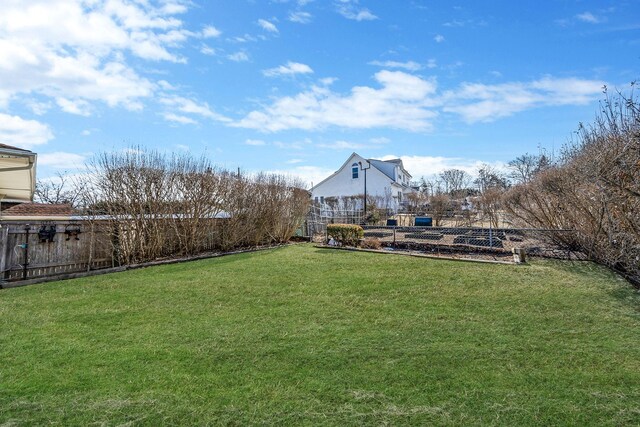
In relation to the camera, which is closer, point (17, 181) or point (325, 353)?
point (325, 353)

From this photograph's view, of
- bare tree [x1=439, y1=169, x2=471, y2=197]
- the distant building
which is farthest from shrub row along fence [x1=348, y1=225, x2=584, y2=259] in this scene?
bare tree [x1=439, y1=169, x2=471, y2=197]

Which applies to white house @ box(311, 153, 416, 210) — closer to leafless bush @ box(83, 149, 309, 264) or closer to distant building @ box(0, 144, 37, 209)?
leafless bush @ box(83, 149, 309, 264)

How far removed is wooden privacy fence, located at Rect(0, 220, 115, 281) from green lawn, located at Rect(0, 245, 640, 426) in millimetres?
→ 1030

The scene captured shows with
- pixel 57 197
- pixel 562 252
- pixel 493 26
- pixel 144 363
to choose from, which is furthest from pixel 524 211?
pixel 57 197

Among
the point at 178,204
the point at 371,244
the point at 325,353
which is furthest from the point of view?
the point at 371,244

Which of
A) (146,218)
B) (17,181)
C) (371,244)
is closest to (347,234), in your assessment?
(371,244)

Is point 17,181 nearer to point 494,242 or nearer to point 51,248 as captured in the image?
point 51,248

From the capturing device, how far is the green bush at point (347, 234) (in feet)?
38.7

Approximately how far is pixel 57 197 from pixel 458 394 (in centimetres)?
3179

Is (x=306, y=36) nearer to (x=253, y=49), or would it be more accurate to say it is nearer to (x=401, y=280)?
(x=253, y=49)

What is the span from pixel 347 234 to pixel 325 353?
8584 millimetres

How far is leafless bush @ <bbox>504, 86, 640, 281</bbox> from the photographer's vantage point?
4758mm

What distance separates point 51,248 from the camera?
755 centimetres

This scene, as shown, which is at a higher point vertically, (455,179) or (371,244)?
(455,179)
